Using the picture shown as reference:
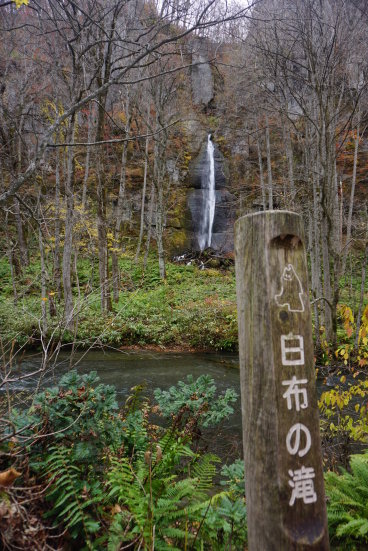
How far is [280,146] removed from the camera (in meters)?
20.8

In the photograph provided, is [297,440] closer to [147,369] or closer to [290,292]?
[290,292]

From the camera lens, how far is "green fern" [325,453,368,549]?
2334 millimetres

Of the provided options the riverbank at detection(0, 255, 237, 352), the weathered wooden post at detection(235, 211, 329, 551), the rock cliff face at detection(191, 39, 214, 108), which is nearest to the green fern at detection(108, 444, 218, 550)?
the weathered wooden post at detection(235, 211, 329, 551)

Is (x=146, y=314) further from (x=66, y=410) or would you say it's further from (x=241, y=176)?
(x=241, y=176)

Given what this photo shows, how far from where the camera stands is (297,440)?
1465 millimetres

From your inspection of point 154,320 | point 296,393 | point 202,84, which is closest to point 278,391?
point 296,393

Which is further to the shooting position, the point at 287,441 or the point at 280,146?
the point at 280,146

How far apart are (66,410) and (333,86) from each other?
7098 millimetres

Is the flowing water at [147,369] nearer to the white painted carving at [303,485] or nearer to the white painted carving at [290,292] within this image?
the white painted carving at [303,485]

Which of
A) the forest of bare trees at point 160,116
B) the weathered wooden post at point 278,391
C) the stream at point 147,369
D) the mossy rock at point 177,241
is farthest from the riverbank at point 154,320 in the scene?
the weathered wooden post at point 278,391

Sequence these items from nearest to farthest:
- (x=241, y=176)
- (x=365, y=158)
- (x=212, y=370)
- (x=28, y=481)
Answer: (x=28, y=481)
(x=212, y=370)
(x=365, y=158)
(x=241, y=176)

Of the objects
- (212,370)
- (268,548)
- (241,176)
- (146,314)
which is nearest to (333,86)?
(212,370)

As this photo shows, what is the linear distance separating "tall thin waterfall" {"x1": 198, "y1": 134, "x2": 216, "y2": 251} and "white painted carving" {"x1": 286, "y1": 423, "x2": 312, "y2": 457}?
64.2ft

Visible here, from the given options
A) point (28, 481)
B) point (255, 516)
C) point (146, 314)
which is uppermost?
point (255, 516)
